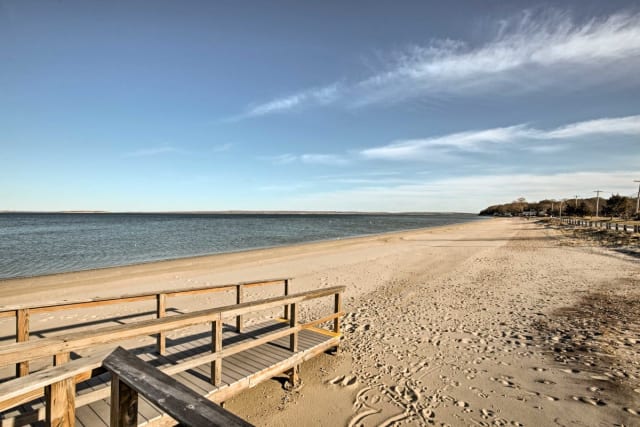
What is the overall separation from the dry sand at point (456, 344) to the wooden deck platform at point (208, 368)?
0.47 metres

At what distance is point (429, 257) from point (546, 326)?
11759 millimetres

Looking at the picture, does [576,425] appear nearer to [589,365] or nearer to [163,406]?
[589,365]

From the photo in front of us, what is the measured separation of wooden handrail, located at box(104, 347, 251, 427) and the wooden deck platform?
5.58 feet

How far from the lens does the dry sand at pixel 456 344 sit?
436 centimetres

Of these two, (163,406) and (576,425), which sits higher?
(163,406)

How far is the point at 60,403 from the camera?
2.16 meters

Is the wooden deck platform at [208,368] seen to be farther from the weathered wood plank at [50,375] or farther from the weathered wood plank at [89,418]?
the weathered wood plank at [50,375]

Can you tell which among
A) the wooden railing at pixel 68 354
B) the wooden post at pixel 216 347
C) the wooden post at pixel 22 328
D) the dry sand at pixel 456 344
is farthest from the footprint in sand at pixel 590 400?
the wooden post at pixel 22 328

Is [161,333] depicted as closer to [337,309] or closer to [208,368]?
[208,368]

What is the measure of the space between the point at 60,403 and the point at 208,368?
2.44 metres

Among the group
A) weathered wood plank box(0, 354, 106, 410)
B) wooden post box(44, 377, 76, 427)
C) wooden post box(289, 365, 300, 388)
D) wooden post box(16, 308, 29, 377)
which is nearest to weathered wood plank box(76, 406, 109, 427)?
wooden post box(16, 308, 29, 377)

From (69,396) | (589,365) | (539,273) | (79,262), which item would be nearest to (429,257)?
(539,273)

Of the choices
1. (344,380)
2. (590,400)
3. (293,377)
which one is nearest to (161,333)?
(293,377)

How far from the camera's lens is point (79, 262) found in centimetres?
1977
